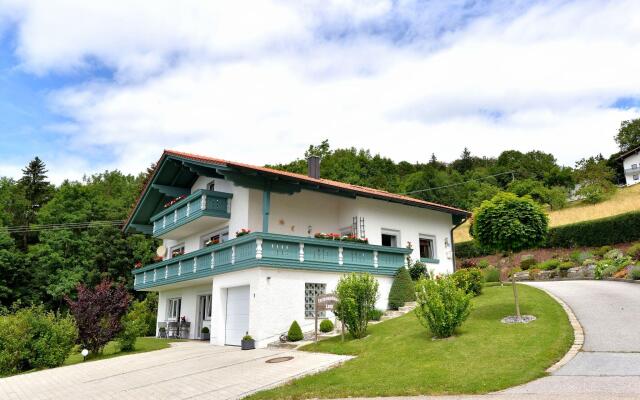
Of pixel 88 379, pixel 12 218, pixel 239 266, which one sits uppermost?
pixel 12 218

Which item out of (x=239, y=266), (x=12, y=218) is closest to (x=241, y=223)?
(x=239, y=266)

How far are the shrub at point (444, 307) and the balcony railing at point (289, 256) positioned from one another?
591 cm

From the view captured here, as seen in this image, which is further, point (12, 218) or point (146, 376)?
point (12, 218)

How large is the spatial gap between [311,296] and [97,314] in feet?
26.6

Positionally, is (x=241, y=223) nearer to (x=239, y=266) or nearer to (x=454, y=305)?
(x=239, y=266)

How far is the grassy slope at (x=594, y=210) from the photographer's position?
4049 cm

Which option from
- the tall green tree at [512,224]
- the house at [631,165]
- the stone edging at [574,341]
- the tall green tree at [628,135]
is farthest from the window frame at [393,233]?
the tall green tree at [628,135]

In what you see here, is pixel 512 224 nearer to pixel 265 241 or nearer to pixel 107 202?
pixel 265 241

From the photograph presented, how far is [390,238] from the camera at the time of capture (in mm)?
24422

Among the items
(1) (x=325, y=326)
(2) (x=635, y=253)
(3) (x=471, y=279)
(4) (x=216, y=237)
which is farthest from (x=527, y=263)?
(4) (x=216, y=237)

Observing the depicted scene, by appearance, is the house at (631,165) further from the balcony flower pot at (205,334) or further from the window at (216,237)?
the balcony flower pot at (205,334)

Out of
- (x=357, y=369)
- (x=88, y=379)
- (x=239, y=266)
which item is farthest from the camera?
(x=239, y=266)

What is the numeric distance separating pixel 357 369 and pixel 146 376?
6.11 meters

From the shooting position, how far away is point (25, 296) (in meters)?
44.3
